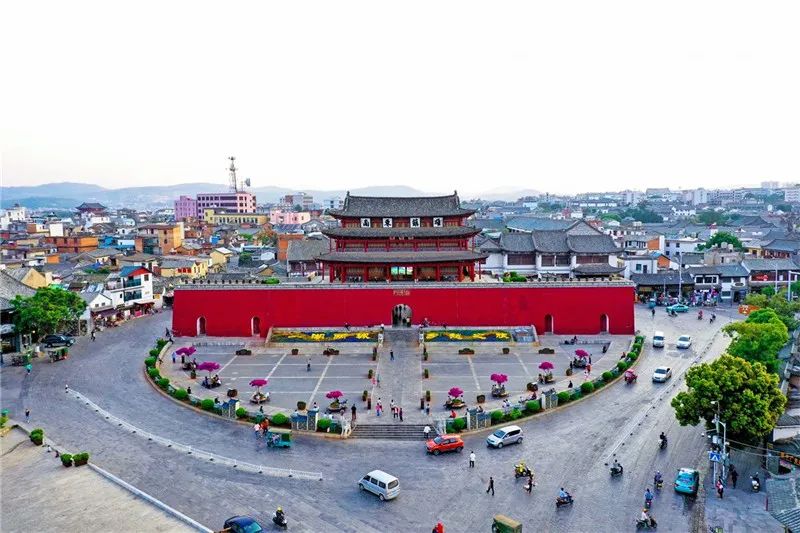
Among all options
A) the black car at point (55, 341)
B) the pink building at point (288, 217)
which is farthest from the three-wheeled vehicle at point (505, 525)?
the pink building at point (288, 217)

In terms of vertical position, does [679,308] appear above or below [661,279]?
below

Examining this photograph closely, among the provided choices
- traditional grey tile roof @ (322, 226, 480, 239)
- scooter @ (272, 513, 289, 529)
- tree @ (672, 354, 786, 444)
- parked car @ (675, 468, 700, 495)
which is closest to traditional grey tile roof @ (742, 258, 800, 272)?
traditional grey tile roof @ (322, 226, 480, 239)

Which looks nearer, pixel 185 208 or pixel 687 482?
pixel 687 482

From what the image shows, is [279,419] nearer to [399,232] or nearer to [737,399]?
[737,399]

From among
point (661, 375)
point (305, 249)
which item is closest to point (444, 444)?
point (661, 375)

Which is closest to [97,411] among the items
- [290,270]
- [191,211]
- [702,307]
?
[290,270]

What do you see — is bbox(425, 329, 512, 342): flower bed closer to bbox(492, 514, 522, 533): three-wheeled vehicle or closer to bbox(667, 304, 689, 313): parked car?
bbox(667, 304, 689, 313): parked car

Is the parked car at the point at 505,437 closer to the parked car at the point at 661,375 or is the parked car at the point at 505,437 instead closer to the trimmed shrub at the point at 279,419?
the trimmed shrub at the point at 279,419
